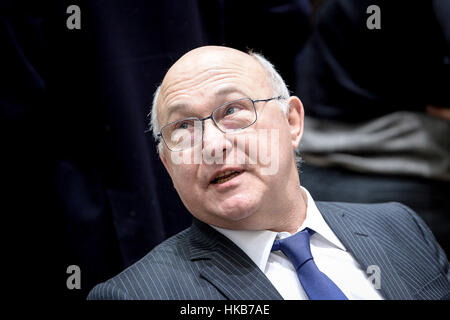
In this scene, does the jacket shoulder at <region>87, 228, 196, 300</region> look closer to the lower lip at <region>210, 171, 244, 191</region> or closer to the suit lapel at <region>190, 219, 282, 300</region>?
the suit lapel at <region>190, 219, 282, 300</region>

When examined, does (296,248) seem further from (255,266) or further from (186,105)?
(186,105)

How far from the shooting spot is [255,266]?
124 cm

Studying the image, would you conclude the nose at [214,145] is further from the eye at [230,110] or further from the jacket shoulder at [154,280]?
the jacket shoulder at [154,280]

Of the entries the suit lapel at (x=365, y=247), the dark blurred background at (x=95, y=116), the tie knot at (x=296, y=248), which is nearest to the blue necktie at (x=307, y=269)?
the tie knot at (x=296, y=248)

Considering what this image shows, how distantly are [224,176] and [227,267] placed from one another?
222 mm

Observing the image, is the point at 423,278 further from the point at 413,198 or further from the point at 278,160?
the point at 413,198

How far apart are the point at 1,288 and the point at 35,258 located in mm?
123

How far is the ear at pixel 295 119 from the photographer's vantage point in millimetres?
1400

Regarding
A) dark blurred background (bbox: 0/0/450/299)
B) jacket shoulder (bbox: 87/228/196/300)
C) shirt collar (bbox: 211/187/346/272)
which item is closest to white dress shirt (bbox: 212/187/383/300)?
shirt collar (bbox: 211/187/346/272)

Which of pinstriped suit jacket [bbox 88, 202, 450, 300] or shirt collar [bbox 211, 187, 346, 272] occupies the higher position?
shirt collar [bbox 211, 187, 346, 272]

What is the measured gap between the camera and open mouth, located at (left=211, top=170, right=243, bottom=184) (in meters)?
1.21

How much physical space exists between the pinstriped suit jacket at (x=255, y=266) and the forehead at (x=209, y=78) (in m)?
0.34

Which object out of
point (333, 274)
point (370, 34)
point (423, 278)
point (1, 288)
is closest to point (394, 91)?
point (370, 34)

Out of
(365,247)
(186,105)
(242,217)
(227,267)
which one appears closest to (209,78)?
(186,105)
